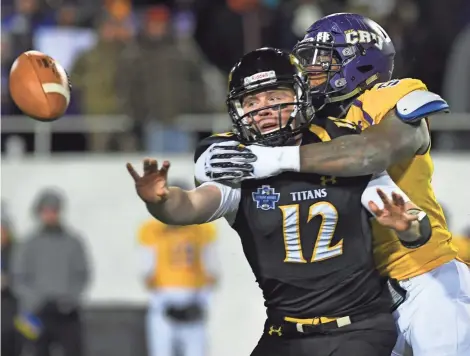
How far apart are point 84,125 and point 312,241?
20.4ft

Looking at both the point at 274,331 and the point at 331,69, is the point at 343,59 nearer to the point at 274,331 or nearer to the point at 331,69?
the point at 331,69

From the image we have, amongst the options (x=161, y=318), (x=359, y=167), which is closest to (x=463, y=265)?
(x=359, y=167)

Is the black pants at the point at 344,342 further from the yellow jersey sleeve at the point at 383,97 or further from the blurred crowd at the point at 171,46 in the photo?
the blurred crowd at the point at 171,46

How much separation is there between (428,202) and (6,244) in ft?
19.7

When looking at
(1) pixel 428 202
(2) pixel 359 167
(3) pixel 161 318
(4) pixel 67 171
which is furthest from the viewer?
(4) pixel 67 171

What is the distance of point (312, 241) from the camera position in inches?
166

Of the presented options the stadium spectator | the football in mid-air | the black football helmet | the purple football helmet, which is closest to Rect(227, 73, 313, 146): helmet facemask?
the black football helmet

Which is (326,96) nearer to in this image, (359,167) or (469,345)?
(359,167)

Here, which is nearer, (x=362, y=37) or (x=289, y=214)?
(x=289, y=214)

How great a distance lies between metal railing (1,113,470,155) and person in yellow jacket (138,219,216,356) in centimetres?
100

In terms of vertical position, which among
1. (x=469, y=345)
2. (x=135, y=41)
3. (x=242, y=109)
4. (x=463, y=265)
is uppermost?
(x=135, y=41)

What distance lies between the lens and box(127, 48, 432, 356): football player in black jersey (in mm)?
4219

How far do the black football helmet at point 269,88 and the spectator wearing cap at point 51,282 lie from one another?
5.64m

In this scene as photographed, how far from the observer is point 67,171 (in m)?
10.4
